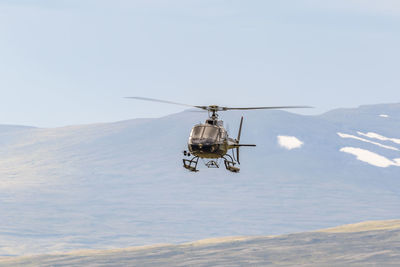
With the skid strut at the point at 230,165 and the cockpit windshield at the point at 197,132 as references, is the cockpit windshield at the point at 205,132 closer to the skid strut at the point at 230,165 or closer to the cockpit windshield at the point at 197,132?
the cockpit windshield at the point at 197,132

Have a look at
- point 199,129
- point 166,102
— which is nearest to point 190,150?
point 199,129

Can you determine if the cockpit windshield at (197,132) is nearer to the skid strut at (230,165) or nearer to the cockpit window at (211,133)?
the cockpit window at (211,133)

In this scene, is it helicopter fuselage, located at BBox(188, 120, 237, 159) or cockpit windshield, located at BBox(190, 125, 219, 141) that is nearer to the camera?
helicopter fuselage, located at BBox(188, 120, 237, 159)

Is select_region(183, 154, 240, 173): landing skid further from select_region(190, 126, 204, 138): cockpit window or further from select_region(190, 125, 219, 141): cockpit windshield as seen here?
select_region(190, 126, 204, 138): cockpit window

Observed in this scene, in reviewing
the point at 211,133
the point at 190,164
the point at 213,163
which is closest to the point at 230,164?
the point at 213,163

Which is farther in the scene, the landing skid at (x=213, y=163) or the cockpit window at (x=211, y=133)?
the landing skid at (x=213, y=163)

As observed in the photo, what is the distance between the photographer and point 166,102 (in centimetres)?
7869

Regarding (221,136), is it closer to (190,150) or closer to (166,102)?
(190,150)

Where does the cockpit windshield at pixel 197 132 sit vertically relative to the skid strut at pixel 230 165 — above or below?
above

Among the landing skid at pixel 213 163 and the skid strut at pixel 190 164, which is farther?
the skid strut at pixel 190 164

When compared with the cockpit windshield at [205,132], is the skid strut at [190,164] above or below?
below

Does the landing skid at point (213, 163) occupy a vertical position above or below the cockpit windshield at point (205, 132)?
below

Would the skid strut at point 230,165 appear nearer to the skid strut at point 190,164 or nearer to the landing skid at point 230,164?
the landing skid at point 230,164

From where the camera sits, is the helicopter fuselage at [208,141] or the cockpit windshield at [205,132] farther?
the cockpit windshield at [205,132]
